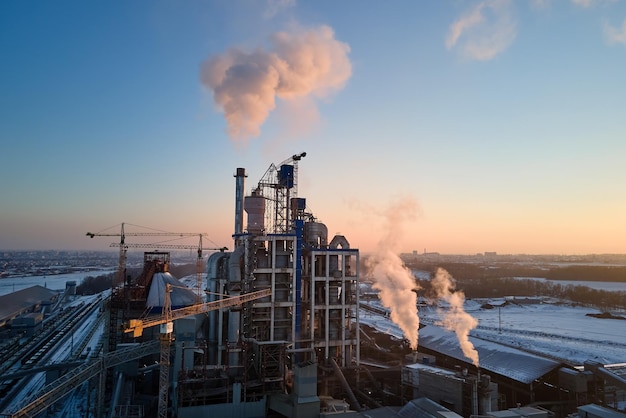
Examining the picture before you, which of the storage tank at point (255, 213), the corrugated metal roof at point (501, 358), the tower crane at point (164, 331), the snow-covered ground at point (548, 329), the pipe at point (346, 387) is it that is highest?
the storage tank at point (255, 213)

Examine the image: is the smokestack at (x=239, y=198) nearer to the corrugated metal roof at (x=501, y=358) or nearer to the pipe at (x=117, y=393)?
the pipe at (x=117, y=393)

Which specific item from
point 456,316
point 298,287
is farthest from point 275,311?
point 456,316

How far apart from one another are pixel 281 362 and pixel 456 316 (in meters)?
42.7

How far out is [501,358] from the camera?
39.8 meters

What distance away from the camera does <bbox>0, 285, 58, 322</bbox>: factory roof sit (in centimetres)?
7842

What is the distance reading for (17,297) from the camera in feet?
291

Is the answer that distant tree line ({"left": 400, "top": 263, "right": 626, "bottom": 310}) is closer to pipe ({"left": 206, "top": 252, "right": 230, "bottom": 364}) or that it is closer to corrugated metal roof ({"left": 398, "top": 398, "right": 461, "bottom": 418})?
corrugated metal roof ({"left": 398, "top": 398, "right": 461, "bottom": 418})

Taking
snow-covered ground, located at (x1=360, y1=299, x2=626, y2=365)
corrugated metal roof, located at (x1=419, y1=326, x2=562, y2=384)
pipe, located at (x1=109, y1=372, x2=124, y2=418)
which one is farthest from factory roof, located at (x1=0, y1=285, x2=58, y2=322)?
corrugated metal roof, located at (x1=419, y1=326, x2=562, y2=384)

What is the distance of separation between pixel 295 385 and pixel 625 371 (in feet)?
91.3

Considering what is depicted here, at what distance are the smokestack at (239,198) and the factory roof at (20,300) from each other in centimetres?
5284

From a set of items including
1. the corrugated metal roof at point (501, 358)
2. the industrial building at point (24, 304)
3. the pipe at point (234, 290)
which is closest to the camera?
the corrugated metal roof at point (501, 358)

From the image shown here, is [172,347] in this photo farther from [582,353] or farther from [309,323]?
[582,353]

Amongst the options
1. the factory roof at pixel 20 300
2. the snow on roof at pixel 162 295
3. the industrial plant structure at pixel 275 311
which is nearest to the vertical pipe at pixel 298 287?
the industrial plant structure at pixel 275 311

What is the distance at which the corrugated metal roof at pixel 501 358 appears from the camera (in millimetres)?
35594
